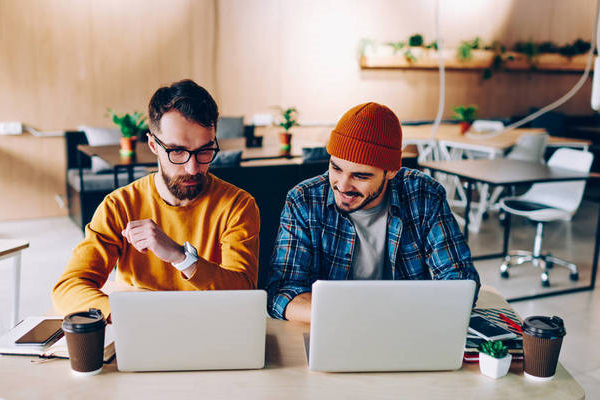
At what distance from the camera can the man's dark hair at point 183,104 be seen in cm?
168

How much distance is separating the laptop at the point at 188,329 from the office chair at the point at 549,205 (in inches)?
135

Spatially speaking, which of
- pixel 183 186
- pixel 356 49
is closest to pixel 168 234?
pixel 183 186

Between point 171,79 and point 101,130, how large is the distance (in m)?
1.17

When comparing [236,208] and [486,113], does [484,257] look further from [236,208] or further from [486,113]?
Answer: [486,113]

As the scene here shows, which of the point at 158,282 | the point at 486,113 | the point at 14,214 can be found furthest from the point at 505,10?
the point at 158,282

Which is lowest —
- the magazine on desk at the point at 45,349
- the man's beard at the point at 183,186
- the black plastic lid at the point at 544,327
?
the magazine on desk at the point at 45,349

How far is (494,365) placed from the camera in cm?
126

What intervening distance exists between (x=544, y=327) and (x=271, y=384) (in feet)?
2.18

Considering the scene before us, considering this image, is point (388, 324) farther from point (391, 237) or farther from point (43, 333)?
point (43, 333)

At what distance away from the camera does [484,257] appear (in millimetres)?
4586

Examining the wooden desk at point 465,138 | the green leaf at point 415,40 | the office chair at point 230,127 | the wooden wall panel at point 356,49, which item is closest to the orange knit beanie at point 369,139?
the wooden desk at point 465,138

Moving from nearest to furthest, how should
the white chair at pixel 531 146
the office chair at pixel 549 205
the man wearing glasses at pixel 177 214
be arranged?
the man wearing glasses at pixel 177 214 < the office chair at pixel 549 205 < the white chair at pixel 531 146

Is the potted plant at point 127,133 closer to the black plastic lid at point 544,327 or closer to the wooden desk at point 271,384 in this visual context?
the wooden desk at point 271,384

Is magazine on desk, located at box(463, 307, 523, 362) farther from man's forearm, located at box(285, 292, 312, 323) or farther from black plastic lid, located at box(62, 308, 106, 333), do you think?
black plastic lid, located at box(62, 308, 106, 333)
